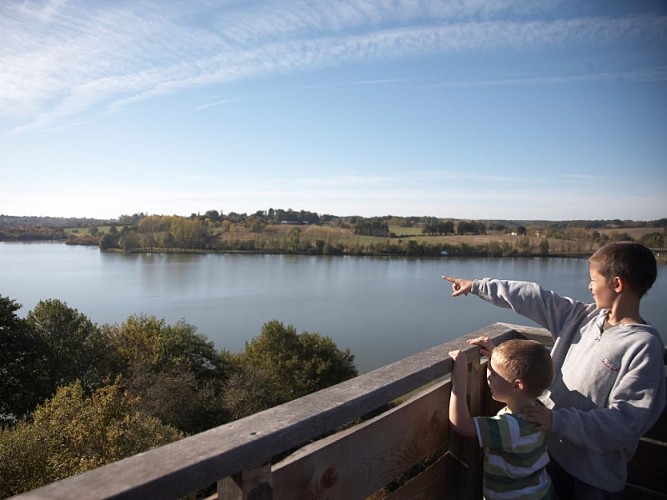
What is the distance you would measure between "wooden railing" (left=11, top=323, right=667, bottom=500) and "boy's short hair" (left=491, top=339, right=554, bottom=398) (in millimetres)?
230

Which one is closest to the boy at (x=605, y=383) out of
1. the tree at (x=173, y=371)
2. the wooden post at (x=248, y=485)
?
the wooden post at (x=248, y=485)

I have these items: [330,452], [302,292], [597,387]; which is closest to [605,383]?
[597,387]

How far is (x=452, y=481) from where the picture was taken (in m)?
2.02

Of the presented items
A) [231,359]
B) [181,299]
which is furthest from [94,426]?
[181,299]

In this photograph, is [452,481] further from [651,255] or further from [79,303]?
[79,303]

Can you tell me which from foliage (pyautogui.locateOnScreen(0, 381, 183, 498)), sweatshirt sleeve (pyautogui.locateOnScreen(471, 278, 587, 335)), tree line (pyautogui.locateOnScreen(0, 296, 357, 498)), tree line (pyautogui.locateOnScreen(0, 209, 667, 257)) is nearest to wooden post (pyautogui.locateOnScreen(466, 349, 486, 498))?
sweatshirt sleeve (pyautogui.locateOnScreen(471, 278, 587, 335))

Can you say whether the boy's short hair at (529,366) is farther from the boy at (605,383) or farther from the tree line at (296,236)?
the tree line at (296,236)

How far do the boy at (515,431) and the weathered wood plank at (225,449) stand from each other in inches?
13.8

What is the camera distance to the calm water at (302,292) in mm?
34938

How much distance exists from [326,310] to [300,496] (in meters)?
41.5

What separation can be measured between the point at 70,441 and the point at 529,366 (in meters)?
18.2

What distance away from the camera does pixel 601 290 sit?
168 centimetres

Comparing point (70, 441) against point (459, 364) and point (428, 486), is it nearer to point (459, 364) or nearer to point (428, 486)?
point (428, 486)

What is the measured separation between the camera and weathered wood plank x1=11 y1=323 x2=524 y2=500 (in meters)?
0.80
